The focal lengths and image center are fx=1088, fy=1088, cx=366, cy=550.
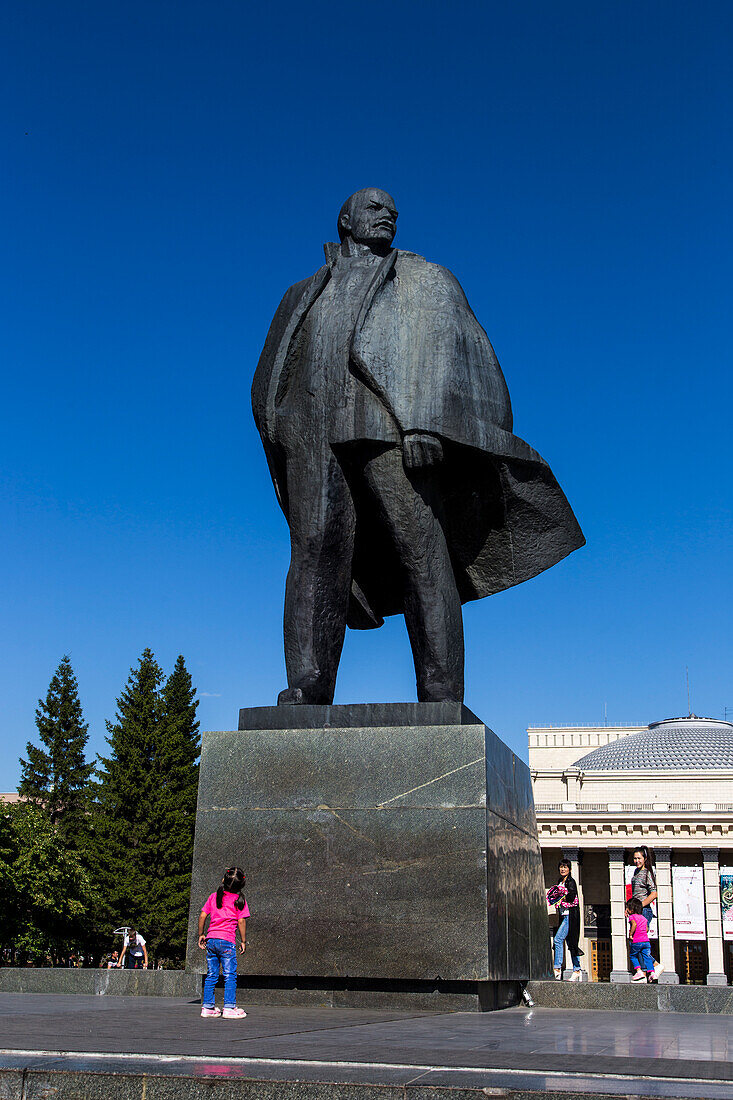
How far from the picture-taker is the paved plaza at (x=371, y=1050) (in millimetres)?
2797

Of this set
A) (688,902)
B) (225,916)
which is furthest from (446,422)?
(688,902)

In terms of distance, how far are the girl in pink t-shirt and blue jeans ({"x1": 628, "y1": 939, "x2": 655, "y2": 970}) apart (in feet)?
16.4

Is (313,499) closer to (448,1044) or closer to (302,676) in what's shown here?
(302,676)

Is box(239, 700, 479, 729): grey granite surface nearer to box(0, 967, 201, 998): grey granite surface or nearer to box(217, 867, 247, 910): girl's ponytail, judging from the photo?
box(217, 867, 247, 910): girl's ponytail

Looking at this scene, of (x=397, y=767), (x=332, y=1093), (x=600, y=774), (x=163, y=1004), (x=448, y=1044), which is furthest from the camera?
(x=600, y=774)

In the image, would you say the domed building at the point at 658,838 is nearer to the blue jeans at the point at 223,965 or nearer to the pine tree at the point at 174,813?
the pine tree at the point at 174,813

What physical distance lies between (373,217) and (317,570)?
2138 millimetres

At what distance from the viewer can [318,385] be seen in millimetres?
6188

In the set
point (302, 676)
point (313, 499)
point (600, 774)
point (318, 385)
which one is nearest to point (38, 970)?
point (302, 676)

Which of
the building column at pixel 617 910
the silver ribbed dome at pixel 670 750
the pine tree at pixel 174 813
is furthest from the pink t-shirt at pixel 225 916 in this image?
the silver ribbed dome at pixel 670 750

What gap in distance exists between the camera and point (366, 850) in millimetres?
5301

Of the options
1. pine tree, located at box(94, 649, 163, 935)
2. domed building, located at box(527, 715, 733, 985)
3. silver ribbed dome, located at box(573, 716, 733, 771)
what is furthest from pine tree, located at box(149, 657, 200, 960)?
silver ribbed dome, located at box(573, 716, 733, 771)

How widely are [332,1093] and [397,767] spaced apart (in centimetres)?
274

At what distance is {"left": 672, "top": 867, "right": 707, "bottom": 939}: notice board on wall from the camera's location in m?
63.3
